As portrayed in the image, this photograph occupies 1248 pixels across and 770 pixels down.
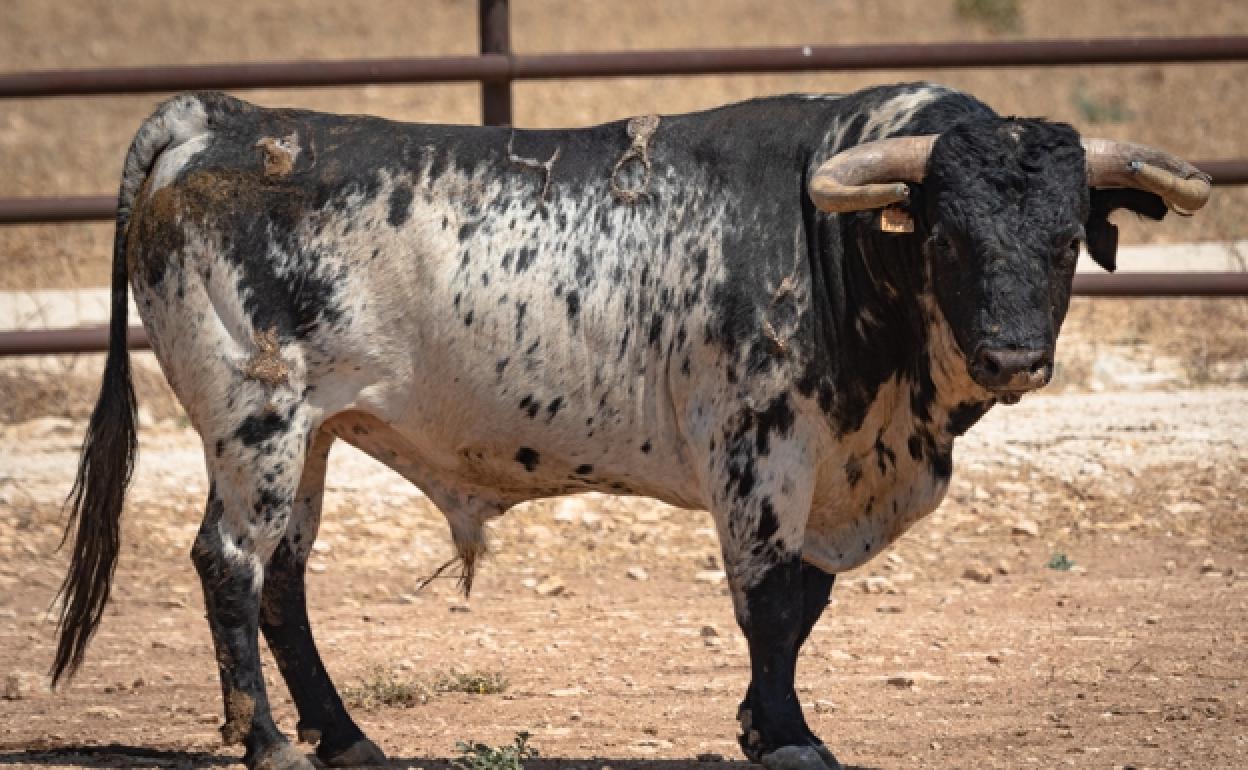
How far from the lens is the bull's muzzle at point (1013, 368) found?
15.3 ft

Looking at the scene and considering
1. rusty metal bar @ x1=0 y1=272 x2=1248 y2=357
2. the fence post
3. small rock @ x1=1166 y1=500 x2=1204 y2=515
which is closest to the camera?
small rock @ x1=1166 y1=500 x2=1204 y2=515

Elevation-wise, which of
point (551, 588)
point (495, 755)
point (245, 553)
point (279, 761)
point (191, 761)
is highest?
point (245, 553)

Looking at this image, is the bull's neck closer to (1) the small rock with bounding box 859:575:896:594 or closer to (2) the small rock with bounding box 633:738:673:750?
(2) the small rock with bounding box 633:738:673:750

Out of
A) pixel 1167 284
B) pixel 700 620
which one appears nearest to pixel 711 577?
pixel 700 620

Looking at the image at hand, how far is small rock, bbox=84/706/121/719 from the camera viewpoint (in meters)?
6.29

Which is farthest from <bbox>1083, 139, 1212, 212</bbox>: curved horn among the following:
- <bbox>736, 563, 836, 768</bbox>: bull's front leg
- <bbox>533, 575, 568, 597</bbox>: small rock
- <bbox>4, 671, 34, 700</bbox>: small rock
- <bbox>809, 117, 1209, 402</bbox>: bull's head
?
<bbox>4, 671, 34, 700</bbox>: small rock

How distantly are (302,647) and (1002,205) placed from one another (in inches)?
96.9

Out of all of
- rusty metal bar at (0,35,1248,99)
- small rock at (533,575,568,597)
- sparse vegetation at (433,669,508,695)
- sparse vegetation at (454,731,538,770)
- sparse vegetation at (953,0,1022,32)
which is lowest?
small rock at (533,575,568,597)

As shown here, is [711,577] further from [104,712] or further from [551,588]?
[104,712]

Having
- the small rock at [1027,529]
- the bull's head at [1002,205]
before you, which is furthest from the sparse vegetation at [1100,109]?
the bull's head at [1002,205]

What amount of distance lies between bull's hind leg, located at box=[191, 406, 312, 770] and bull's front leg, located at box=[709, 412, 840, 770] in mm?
1219

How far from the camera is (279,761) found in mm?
5445

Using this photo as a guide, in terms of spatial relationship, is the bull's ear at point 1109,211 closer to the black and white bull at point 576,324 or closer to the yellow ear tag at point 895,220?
the black and white bull at point 576,324

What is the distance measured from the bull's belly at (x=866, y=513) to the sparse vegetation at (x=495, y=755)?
96 centimetres
